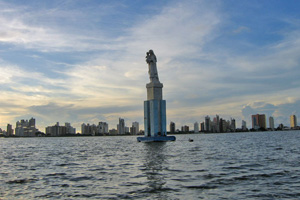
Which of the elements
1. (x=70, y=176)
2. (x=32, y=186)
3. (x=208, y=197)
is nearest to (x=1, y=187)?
(x=32, y=186)

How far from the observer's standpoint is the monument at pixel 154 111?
9650 cm

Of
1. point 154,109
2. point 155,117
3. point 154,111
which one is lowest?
point 155,117

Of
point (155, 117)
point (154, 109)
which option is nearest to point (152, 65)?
point (154, 109)

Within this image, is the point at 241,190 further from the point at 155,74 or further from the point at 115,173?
the point at 155,74

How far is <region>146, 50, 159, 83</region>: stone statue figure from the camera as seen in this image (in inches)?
3910

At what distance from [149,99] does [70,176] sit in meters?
71.8

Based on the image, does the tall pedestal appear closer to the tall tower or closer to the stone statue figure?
the tall tower

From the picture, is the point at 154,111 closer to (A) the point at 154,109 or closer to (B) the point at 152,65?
(A) the point at 154,109

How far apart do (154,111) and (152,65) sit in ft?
52.0

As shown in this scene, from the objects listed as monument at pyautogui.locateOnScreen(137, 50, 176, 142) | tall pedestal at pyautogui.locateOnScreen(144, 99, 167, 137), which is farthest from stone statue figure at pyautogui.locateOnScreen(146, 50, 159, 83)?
tall pedestal at pyautogui.locateOnScreen(144, 99, 167, 137)

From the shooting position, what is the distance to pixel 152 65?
100312mm

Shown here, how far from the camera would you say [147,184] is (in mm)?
22453

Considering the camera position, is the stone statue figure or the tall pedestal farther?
the stone statue figure

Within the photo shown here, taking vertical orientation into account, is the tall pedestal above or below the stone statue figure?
below
